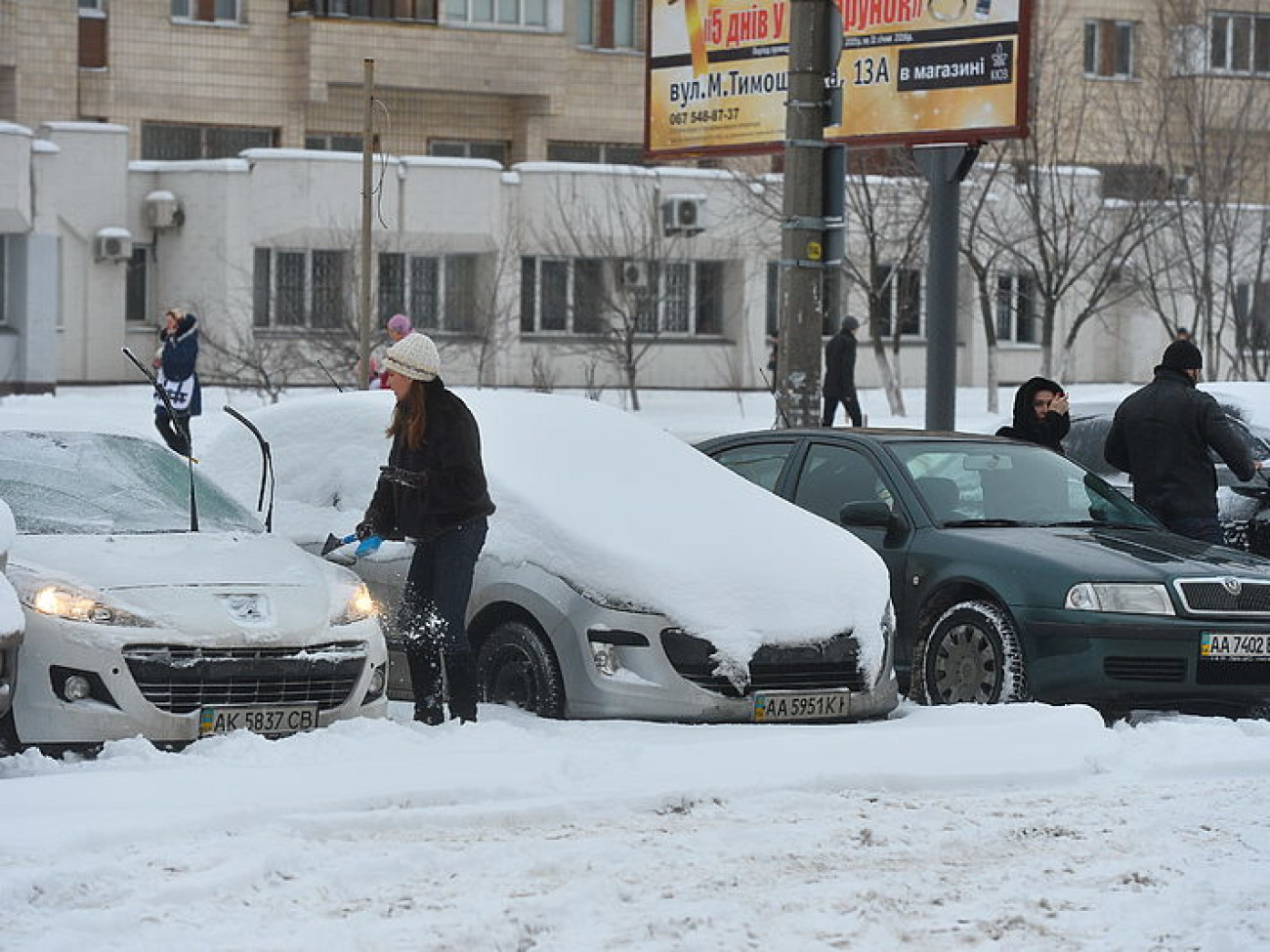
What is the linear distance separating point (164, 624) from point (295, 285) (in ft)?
106

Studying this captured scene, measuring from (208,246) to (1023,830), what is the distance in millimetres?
33763

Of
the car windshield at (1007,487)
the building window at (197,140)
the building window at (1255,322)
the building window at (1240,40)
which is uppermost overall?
the building window at (1240,40)

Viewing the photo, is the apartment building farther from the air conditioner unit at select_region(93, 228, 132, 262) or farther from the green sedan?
the green sedan

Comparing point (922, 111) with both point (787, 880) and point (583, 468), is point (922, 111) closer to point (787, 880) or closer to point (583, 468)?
point (583, 468)

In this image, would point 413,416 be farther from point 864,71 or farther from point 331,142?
point 331,142

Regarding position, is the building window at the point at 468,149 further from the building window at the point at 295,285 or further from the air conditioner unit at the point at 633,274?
the building window at the point at 295,285

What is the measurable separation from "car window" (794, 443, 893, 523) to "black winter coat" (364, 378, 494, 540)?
110 inches

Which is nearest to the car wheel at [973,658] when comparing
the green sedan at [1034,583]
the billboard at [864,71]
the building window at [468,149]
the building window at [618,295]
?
the green sedan at [1034,583]

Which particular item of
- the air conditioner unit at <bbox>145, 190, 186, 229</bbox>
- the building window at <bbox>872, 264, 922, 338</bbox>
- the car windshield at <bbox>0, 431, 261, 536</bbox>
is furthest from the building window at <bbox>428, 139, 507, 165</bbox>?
the car windshield at <bbox>0, 431, 261, 536</bbox>

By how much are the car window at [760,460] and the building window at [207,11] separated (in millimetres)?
32008

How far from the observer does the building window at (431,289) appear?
4141 centimetres

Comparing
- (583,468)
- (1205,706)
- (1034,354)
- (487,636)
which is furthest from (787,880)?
Result: (1034,354)

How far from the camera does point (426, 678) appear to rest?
9.73 metres

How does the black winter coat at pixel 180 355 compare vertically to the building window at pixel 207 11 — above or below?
below
